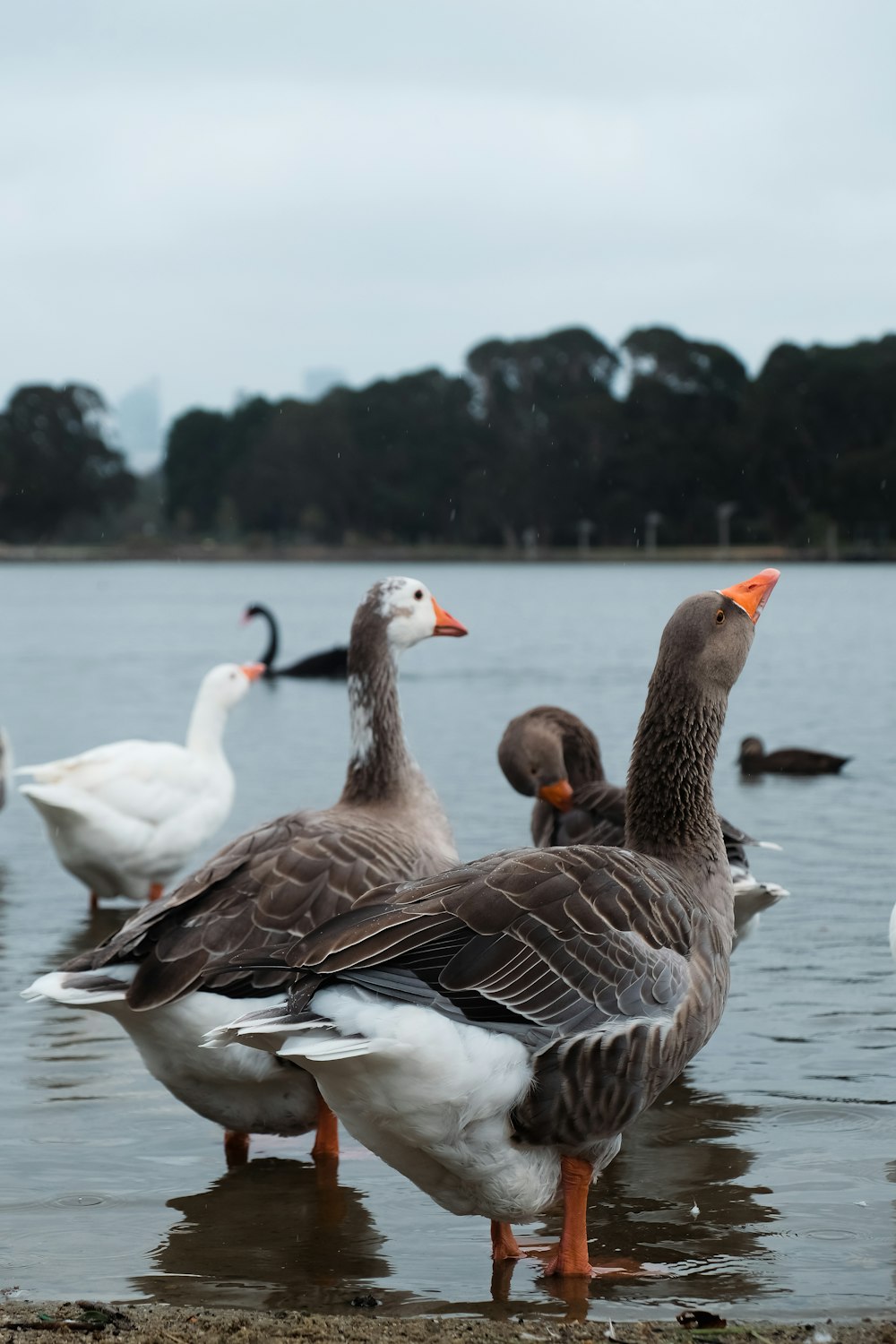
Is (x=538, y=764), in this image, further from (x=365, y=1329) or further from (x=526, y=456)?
(x=526, y=456)

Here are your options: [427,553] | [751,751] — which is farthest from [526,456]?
[751,751]

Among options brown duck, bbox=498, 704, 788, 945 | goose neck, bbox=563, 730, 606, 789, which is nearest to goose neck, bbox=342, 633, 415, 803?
brown duck, bbox=498, 704, 788, 945

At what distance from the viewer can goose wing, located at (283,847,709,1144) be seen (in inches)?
158

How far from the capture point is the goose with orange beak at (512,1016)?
392cm

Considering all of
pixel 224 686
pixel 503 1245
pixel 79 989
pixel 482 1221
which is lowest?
pixel 482 1221

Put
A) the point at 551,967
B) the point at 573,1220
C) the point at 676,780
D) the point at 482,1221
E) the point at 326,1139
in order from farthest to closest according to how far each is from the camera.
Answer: the point at 326,1139 → the point at 482,1221 → the point at 676,780 → the point at 573,1220 → the point at 551,967

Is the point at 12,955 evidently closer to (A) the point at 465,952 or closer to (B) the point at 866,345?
(A) the point at 465,952

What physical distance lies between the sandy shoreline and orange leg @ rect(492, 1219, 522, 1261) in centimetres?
45

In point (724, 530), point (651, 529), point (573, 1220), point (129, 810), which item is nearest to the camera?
point (573, 1220)

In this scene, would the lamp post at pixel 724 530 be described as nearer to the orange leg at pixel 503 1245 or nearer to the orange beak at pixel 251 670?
the orange beak at pixel 251 670

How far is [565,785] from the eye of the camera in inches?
289

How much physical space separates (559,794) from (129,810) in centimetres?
338

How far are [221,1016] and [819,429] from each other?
89.4 meters

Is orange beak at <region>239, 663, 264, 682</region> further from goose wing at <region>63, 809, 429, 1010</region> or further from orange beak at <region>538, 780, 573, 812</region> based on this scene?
goose wing at <region>63, 809, 429, 1010</region>
